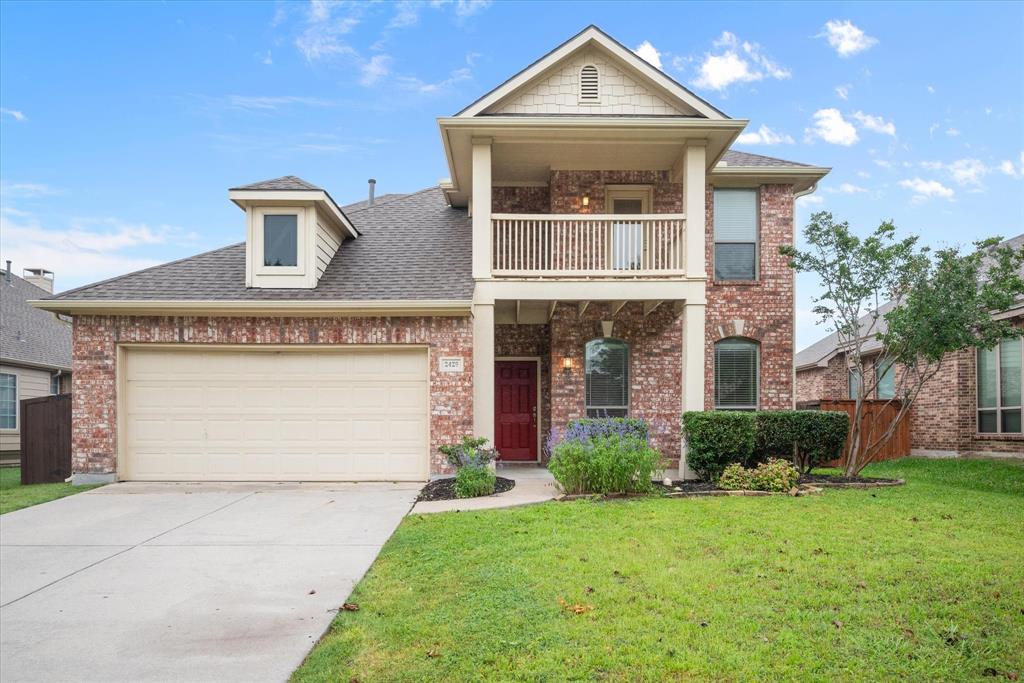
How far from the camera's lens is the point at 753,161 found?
13547 millimetres

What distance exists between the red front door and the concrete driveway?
424cm

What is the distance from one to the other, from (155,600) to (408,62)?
17075mm

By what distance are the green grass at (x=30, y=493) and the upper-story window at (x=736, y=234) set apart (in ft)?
40.0

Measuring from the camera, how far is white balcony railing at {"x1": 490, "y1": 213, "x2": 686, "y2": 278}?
433 inches

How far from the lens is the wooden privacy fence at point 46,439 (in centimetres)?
1173

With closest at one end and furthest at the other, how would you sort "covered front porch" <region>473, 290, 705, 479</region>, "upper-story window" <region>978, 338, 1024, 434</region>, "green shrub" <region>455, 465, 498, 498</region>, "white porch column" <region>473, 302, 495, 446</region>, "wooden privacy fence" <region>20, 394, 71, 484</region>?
"green shrub" <region>455, 465, 498, 498</region> < "white porch column" <region>473, 302, 495, 446</region> < "wooden privacy fence" <region>20, 394, 71, 484</region> < "covered front porch" <region>473, 290, 705, 479</region> < "upper-story window" <region>978, 338, 1024, 434</region>

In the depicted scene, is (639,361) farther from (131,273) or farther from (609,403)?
(131,273)

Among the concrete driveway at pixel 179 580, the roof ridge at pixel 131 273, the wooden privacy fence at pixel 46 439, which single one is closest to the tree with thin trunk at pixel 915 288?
the concrete driveway at pixel 179 580

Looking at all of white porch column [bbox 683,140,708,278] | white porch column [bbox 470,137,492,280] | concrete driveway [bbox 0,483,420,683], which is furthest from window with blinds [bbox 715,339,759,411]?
concrete driveway [bbox 0,483,420,683]

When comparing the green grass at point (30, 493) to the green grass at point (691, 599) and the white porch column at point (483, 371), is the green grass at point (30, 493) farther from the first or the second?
the white porch column at point (483, 371)

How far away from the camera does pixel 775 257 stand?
13.0m

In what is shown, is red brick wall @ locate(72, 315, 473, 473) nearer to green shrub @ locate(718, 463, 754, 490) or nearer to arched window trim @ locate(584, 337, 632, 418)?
arched window trim @ locate(584, 337, 632, 418)

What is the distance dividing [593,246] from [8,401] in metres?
16.5

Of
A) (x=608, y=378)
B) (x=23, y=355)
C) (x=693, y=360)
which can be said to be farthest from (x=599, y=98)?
(x=23, y=355)
